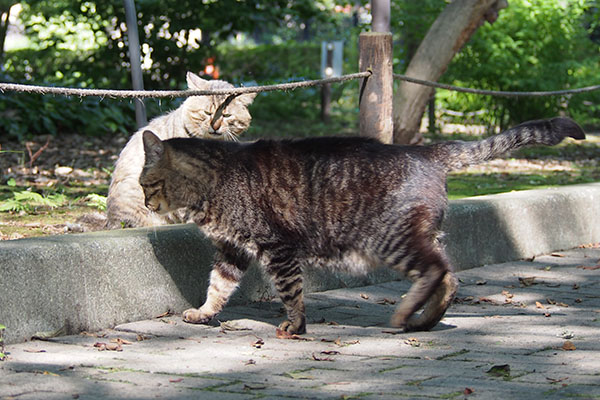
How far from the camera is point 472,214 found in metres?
6.06

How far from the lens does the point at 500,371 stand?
3.36 meters

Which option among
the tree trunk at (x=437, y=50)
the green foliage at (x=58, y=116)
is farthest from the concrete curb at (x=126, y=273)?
the green foliage at (x=58, y=116)

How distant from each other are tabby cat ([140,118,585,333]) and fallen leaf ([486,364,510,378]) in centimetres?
88

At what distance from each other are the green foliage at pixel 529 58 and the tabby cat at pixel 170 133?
6925 millimetres

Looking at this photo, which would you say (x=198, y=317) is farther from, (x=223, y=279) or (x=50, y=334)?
(x=50, y=334)

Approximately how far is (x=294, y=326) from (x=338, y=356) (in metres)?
0.53

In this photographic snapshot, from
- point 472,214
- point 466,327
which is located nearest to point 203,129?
point 472,214

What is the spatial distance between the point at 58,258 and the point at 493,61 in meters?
9.51

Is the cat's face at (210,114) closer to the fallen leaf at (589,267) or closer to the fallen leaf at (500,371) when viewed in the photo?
the fallen leaf at (589,267)

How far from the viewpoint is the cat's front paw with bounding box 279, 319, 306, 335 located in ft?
13.8

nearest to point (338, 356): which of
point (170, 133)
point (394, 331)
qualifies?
point (394, 331)

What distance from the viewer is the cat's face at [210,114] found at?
6.00 meters

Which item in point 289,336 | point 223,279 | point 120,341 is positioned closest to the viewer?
point 120,341

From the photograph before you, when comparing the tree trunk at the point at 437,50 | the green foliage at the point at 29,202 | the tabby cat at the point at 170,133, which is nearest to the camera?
the tabby cat at the point at 170,133
